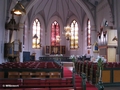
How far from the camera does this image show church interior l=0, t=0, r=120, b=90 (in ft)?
26.1

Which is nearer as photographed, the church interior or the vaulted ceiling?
the church interior

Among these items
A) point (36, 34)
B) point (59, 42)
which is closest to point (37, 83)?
point (36, 34)

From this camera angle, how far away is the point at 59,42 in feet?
94.4

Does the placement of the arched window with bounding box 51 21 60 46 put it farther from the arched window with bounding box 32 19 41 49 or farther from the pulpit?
the pulpit

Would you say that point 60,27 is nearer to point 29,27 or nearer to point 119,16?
point 29,27

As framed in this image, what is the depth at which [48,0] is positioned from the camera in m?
27.0

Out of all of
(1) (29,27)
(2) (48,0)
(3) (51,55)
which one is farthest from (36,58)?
(2) (48,0)

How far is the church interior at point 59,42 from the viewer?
26.1 ft

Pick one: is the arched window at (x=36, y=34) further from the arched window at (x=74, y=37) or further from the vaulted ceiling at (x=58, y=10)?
the arched window at (x=74, y=37)

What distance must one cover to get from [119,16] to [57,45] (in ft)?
43.8

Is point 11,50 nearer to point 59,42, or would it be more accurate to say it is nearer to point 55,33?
point 59,42

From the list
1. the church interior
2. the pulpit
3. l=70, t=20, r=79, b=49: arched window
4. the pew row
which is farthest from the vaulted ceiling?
the pew row

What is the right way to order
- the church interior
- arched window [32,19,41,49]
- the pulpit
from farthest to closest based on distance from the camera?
arched window [32,19,41,49]
the pulpit
the church interior

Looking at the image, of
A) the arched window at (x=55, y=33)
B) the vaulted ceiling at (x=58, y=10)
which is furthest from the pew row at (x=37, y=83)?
the arched window at (x=55, y=33)
